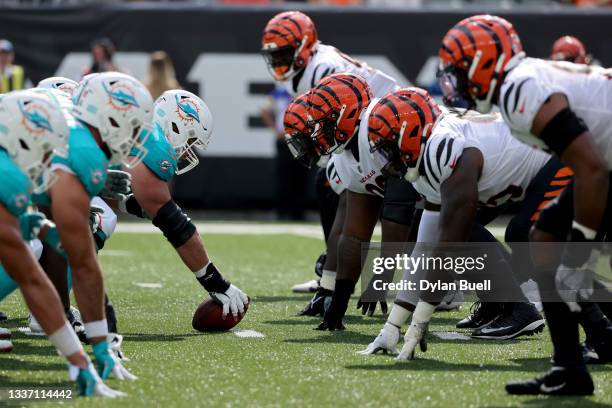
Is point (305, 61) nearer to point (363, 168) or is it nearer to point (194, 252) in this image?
point (363, 168)

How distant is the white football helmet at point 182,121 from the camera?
22.5ft

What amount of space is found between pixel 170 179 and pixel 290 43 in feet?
6.06

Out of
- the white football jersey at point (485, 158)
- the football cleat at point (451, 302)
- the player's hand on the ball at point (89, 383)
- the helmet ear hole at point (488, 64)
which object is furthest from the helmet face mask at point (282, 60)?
the player's hand on the ball at point (89, 383)

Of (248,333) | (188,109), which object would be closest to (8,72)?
(188,109)

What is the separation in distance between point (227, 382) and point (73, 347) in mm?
756

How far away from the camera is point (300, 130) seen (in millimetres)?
6945

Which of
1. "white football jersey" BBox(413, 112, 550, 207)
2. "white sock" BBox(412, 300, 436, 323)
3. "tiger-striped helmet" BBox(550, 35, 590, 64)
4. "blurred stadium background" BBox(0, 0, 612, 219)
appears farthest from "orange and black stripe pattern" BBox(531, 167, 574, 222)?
"blurred stadium background" BBox(0, 0, 612, 219)

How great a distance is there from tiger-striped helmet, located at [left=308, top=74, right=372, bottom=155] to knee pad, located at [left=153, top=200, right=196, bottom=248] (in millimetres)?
904

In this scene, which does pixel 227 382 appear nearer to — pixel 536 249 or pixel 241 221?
pixel 536 249

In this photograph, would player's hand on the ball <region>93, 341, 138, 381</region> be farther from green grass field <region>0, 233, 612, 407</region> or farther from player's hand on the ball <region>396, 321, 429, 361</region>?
player's hand on the ball <region>396, 321, 429, 361</region>

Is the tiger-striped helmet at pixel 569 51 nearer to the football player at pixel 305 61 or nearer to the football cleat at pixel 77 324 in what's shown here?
the football player at pixel 305 61

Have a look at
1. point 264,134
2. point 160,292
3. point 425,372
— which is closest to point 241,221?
point 264,134

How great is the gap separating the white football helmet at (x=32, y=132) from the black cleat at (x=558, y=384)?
6.94ft

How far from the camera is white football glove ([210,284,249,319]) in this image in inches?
266
